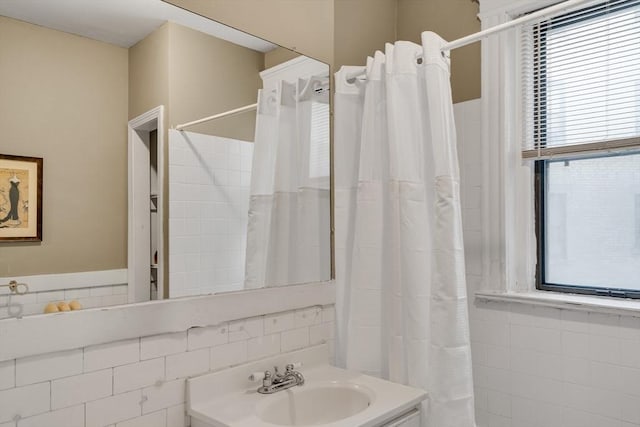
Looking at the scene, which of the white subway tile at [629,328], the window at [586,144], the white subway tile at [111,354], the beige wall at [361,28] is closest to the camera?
the white subway tile at [111,354]

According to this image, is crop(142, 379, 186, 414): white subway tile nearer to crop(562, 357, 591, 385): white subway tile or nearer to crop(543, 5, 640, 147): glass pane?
crop(562, 357, 591, 385): white subway tile

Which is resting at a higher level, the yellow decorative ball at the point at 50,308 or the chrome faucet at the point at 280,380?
the yellow decorative ball at the point at 50,308

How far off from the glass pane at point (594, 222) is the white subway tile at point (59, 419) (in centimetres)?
180

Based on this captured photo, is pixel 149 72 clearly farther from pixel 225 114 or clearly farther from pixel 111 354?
pixel 111 354

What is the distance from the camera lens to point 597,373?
1.75 m

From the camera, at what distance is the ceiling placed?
1155 millimetres

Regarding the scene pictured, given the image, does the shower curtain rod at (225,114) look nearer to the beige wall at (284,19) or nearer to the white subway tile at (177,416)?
the beige wall at (284,19)

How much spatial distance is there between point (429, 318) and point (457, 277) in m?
0.18

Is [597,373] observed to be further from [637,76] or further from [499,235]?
[637,76]

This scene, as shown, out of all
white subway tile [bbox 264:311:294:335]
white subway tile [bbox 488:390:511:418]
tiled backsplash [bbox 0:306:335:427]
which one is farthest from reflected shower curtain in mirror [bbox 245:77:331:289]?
white subway tile [bbox 488:390:511:418]

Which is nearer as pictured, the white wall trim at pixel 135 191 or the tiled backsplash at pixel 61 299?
the tiled backsplash at pixel 61 299

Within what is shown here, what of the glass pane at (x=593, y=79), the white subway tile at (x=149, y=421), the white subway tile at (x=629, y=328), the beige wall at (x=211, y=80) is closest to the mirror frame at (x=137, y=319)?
the beige wall at (x=211, y=80)

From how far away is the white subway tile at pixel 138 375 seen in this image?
4.14 ft

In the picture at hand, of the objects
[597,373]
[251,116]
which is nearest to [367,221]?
[251,116]
